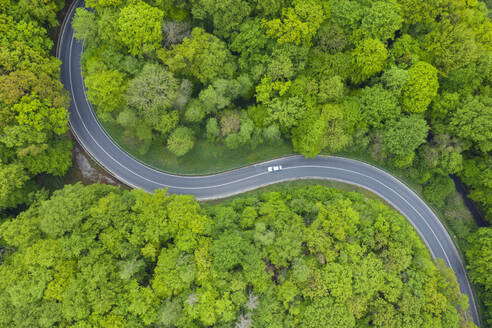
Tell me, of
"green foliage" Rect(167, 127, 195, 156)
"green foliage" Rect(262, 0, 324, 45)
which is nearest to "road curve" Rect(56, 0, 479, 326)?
"green foliage" Rect(167, 127, 195, 156)

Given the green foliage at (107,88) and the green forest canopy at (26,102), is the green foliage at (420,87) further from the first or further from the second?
the green forest canopy at (26,102)

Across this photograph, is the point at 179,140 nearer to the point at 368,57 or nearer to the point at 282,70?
the point at 282,70

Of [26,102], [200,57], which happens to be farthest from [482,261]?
[26,102]

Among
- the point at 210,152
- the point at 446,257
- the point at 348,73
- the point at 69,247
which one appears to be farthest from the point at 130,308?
the point at 446,257

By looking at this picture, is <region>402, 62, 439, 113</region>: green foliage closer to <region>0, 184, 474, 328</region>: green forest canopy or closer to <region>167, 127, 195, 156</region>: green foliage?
<region>0, 184, 474, 328</region>: green forest canopy

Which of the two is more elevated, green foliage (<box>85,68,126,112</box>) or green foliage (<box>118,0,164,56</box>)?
green foliage (<box>118,0,164,56</box>)

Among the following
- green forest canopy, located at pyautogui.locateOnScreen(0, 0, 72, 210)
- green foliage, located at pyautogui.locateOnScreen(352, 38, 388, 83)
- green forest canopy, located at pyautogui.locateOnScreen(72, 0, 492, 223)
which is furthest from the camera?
green foliage, located at pyautogui.locateOnScreen(352, 38, 388, 83)

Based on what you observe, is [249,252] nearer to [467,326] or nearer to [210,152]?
[210,152]
